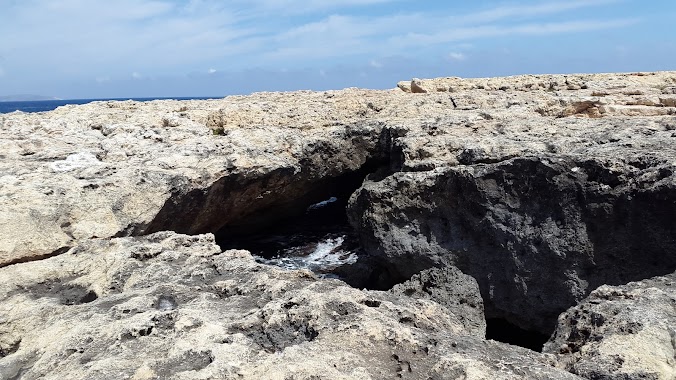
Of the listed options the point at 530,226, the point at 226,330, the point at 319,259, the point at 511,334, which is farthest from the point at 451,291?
the point at 319,259

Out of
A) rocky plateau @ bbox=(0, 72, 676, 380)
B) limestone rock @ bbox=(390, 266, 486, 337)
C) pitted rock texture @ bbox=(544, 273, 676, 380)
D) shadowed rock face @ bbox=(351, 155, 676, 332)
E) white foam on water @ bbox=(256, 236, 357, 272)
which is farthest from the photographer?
white foam on water @ bbox=(256, 236, 357, 272)

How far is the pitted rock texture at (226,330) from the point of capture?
13.1ft

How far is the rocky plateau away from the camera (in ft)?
14.1

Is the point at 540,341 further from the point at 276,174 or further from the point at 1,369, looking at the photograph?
the point at 1,369

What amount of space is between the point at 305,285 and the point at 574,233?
16.9ft

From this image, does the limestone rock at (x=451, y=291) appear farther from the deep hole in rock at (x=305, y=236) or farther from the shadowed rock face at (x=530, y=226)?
the deep hole in rock at (x=305, y=236)

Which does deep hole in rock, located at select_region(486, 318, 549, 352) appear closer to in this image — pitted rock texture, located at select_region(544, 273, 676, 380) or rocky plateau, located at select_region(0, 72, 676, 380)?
rocky plateau, located at select_region(0, 72, 676, 380)

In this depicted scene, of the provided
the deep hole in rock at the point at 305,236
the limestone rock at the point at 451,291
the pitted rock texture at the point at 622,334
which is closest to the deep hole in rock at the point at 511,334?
the deep hole in rock at the point at 305,236

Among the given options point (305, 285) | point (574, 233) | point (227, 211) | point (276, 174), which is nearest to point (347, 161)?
point (276, 174)

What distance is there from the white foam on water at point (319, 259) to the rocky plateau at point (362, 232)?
1.69 feet

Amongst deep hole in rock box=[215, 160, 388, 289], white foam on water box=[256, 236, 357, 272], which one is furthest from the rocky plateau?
white foam on water box=[256, 236, 357, 272]

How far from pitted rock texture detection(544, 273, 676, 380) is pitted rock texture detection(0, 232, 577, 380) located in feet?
1.20

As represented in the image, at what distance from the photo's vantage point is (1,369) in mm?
4395

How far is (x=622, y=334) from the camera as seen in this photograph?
4.47 m
